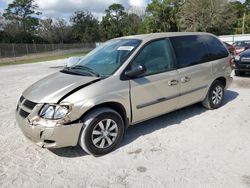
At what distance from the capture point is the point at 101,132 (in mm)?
3854

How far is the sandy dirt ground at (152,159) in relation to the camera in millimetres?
3211

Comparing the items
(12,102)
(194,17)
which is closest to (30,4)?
(194,17)

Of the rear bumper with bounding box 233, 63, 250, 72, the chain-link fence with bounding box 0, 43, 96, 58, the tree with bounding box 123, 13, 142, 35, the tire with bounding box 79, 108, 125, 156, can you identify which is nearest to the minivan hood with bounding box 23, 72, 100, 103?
the tire with bounding box 79, 108, 125, 156

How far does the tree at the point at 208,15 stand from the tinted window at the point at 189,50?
40844mm

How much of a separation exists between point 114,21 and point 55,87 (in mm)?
68435

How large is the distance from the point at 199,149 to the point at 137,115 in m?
1.10

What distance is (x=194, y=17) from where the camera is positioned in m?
44.2

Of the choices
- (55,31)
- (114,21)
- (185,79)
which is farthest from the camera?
(114,21)

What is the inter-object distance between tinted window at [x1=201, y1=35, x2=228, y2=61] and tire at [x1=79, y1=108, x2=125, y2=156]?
278cm

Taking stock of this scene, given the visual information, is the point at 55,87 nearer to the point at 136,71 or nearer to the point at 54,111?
the point at 54,111

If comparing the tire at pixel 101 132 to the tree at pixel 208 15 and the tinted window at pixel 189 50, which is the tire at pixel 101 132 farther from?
the tree at pixel 208 15

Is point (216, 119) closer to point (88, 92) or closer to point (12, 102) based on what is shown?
point (88, 92)

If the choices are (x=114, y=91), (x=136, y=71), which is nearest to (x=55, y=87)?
(x=114, y=91)

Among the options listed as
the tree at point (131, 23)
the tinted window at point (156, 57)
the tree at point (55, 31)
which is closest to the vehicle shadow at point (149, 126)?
the tinted window at point (156, 57)
